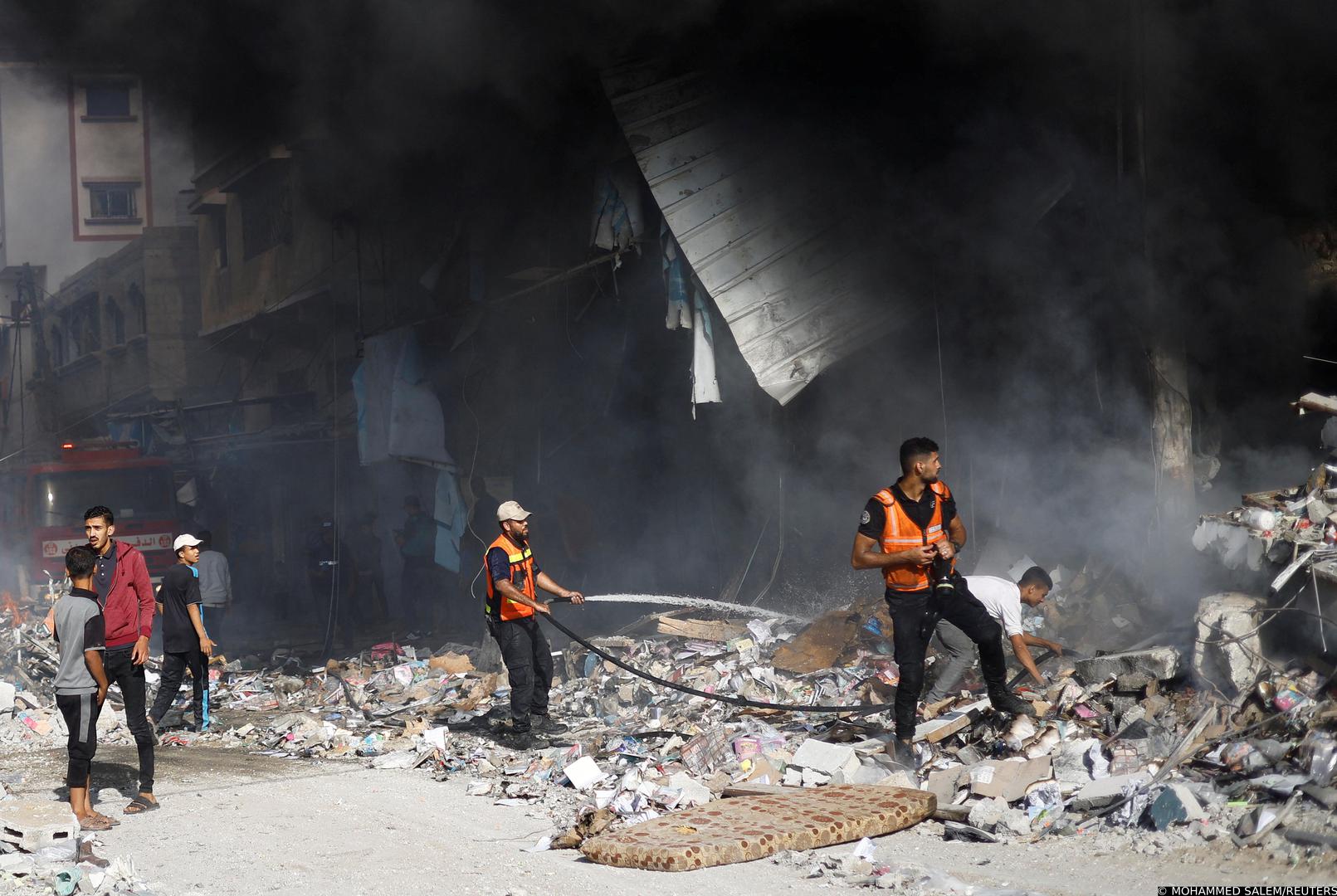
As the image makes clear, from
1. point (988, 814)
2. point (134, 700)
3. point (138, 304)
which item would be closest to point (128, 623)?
point (134, 700)

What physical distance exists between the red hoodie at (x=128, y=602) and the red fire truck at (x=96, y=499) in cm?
847

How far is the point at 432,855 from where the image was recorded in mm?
4281

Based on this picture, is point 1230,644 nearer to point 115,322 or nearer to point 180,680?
point 180,680

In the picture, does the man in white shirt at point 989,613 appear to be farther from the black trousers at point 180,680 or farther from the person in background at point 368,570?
the person in background at point 368,570

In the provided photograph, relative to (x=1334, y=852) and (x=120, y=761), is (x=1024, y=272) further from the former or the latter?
(x=120, y=761)

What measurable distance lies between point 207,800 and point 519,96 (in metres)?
6.09

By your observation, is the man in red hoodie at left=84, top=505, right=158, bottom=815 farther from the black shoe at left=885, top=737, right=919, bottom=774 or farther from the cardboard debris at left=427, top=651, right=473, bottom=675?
the cardboard debris at left=427, top=651, right=473, bottom=675

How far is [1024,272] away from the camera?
6992 mm

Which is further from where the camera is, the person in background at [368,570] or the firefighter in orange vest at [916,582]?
the person in background at [368,570]

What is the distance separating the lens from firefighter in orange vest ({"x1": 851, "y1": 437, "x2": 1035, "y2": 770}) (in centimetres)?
492

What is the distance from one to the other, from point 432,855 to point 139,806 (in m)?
1.67

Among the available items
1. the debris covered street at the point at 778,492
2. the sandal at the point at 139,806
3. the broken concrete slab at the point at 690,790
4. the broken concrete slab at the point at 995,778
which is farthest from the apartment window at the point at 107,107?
the broken concrete slab at the point at 995,778

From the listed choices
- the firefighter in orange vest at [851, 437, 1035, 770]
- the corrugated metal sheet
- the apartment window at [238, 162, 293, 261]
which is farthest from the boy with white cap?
the apartment window at [238, 162, 293, 261]

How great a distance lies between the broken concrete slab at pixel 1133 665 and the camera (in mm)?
5027
